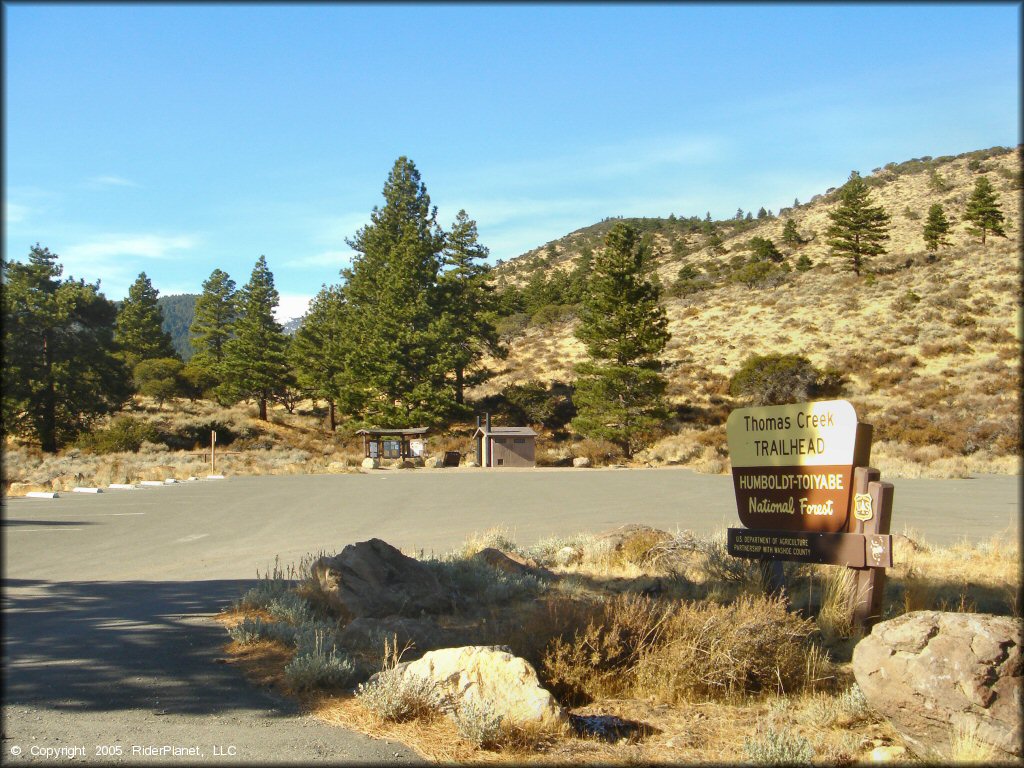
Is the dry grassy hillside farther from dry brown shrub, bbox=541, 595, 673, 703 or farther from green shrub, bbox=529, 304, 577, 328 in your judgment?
dry brown shrub, bbox=541, 595, 673, 703

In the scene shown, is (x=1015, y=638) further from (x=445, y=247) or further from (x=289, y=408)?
(x=289, y=408)

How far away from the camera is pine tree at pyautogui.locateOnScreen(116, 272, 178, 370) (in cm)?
6806

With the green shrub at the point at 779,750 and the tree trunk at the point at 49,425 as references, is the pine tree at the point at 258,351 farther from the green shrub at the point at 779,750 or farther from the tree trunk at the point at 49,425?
the green shrub at the point at 779,750

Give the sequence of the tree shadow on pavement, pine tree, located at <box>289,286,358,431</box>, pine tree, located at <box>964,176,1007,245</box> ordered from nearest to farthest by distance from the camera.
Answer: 1. the tree shadow on pavement
2. pine tree, located at <box>289,286,358,431</box>
3. pine tree, located at <box>964,176,1007,245</box>

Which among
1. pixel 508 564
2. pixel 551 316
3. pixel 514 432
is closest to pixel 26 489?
pixel 514 432

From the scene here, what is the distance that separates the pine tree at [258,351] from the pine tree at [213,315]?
8.69m

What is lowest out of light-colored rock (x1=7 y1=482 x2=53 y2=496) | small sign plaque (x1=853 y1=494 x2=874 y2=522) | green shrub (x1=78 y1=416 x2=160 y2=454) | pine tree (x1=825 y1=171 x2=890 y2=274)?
light-colored rock (x1=7 y1=482 x2=53 y2=496)

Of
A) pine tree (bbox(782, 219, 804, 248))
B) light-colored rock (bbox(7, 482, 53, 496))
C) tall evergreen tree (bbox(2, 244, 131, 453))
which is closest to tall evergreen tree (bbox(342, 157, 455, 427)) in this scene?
tall evergreen tree (bbox(2, 244, 131, 453))

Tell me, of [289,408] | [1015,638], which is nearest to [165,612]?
[1015,638]

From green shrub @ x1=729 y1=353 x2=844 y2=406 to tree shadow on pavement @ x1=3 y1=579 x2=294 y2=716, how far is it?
38735mm

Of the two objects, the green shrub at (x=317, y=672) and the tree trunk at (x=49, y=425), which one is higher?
the tree trunk at (x=49, y=425)

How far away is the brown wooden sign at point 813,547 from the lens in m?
7.43

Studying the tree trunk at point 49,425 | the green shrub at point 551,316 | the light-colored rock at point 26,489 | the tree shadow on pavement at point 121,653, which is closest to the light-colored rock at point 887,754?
the tree shadow on pavement at point 121,653

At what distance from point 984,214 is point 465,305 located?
42.9 meters
